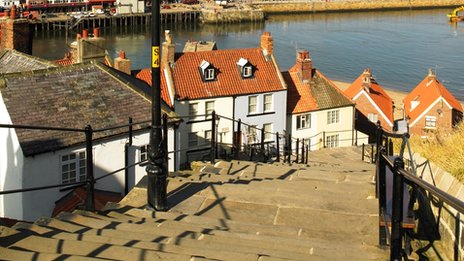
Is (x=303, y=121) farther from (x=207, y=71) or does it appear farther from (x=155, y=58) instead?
(x=155, y=58)

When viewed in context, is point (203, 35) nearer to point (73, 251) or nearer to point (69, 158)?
point (69, 158)

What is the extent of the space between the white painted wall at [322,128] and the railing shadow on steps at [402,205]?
27900mm

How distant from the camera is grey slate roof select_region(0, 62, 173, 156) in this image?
17.1 meters

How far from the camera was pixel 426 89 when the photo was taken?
43906 millimetres

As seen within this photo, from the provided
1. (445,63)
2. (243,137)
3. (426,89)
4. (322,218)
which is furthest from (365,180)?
(445,63)

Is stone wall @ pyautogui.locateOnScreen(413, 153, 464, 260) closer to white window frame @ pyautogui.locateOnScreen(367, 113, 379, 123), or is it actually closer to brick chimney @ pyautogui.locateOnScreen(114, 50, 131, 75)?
brick chimney @ pyautogui.locateOnScreen(114, 50, 131, 75)

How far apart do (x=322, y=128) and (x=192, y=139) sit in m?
8.33

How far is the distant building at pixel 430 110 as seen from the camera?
40.8m

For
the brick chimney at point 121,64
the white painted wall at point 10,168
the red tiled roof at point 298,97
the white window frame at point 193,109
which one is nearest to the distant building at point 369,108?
the red tiled roof at point 298,97

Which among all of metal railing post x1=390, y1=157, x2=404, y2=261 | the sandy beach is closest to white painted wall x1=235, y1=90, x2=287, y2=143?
the sandy beach

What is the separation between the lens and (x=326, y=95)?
37781mm

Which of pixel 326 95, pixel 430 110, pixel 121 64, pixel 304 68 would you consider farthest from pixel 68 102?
Answer: pixel 430 110

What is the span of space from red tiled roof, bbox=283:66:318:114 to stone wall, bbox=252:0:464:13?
307 feet

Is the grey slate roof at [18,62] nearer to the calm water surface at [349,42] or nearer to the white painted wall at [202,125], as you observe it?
the white painted wall at [202,125]
